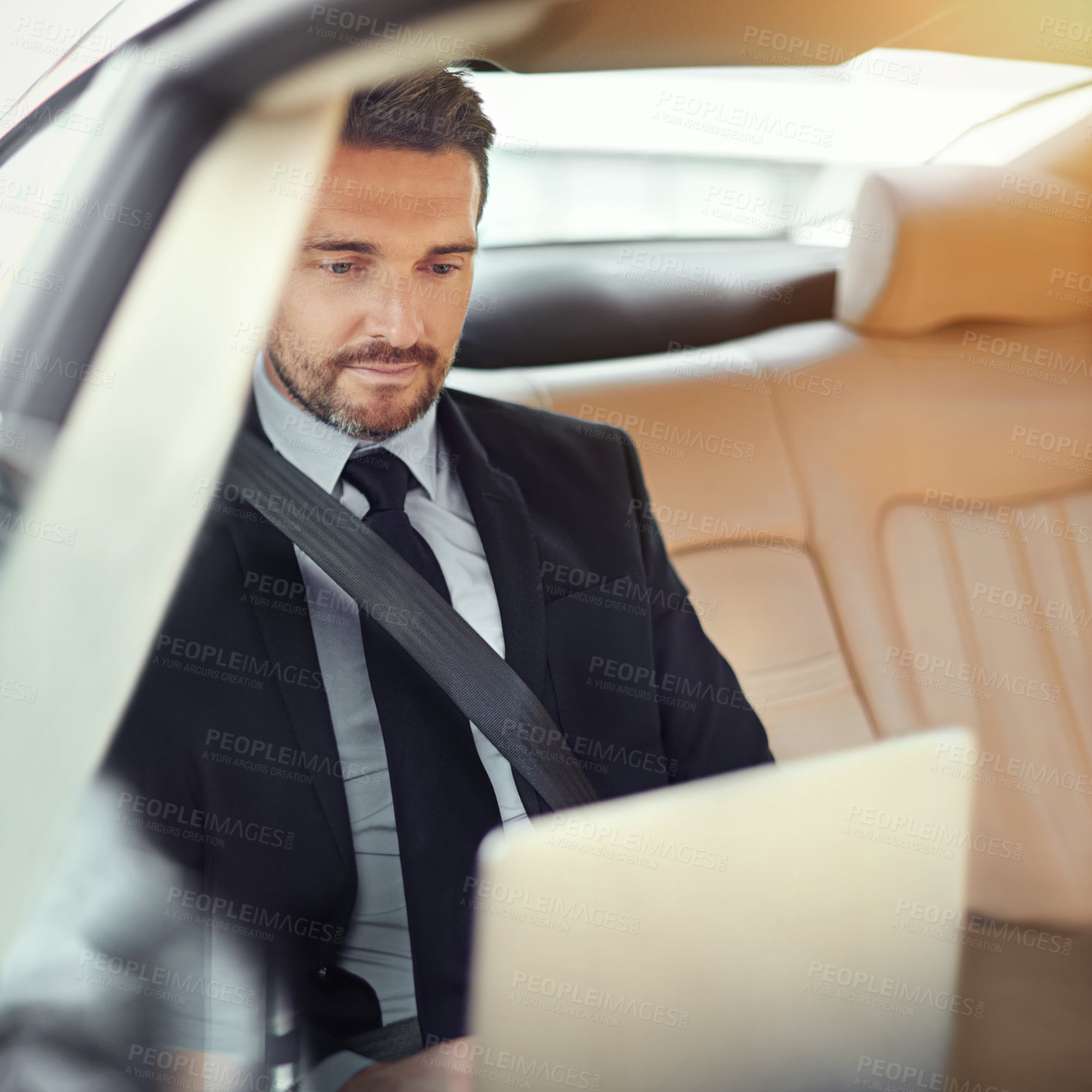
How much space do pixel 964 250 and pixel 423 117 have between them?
2.85ft

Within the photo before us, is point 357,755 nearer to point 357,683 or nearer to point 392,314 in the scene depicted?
point 357,683

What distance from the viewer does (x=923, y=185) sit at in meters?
1.39

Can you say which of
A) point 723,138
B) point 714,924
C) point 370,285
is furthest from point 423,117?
point 714,924

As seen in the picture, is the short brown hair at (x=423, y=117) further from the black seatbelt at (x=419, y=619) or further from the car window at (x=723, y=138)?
the black seatbelt at (x=419, y=619)

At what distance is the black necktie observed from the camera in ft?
2.90

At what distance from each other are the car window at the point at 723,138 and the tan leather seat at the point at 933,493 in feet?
0.22

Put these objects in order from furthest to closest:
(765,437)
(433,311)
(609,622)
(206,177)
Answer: (765,437), (609,622), (433,311), (206,177)

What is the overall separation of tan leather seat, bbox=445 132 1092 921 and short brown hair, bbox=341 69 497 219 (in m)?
0.41

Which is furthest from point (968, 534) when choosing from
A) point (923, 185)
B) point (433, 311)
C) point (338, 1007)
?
point (338, 1007)

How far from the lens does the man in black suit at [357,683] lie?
82 centimetres

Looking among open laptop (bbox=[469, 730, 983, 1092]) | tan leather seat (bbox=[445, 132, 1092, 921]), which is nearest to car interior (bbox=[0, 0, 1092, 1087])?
tan leather seat (bbox=[445, 132, 1092, 921])

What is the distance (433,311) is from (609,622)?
1.18 feet

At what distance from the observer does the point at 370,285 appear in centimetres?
85

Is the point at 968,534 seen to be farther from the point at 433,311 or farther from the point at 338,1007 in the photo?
the point at 338,1007
